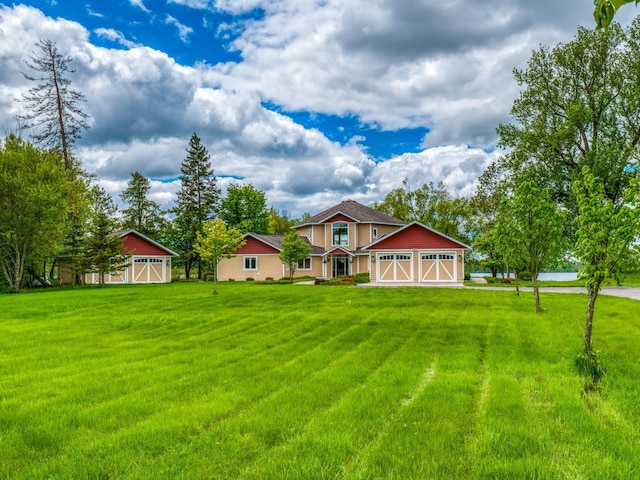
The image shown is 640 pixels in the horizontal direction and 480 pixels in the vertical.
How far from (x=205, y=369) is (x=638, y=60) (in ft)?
94.2

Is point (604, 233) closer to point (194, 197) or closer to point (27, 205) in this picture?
point (27, 205)

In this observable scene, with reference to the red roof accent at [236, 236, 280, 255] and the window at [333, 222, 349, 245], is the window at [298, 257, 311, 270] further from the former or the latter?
the red roof accent at [236, 236, 280, 255]

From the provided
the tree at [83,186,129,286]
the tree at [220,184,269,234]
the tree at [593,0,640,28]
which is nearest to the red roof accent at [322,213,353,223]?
the tree at [220,184,269,234]

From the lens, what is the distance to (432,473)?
143 inches

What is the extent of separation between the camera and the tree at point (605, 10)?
2115 millimetres

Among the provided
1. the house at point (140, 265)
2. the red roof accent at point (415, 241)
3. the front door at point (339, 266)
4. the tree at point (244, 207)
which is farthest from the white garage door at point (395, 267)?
the tree at point (244, 207)

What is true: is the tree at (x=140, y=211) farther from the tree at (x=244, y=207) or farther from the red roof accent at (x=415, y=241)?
the red roof accent at (x=415, y=241)

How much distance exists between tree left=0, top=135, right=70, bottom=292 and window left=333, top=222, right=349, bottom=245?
73.9ft

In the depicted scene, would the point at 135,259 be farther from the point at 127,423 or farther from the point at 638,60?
the point at 638,60

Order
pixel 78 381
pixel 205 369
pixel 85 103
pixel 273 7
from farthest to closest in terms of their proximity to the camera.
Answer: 1. pixel 85 103
2. pixel 273 7
3. pixel 205 369
4. pixel 78 381

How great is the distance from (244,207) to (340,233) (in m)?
17.5

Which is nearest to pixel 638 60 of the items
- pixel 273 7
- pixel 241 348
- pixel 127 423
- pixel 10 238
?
pixel 273 7

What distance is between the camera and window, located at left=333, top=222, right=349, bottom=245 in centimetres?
4003

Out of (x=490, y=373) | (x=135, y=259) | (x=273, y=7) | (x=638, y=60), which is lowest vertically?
(x=490, y=373)
